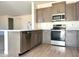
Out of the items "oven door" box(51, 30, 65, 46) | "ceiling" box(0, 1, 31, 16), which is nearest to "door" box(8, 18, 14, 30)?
"ceiling" box(0, 1, 31, 16)

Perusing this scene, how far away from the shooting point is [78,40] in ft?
17.4

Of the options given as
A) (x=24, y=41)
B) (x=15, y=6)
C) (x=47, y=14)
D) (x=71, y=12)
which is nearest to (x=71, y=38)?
(x=71, y=12)

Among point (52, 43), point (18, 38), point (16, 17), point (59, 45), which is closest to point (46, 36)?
point (52, 43)

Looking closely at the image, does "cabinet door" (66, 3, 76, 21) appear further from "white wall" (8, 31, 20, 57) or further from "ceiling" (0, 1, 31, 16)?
"white wall" (8, 31, 20, 57)

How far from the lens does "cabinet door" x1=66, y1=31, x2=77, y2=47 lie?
5367 mm

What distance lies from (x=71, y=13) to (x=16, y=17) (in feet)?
17.9

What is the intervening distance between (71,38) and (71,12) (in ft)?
3.85

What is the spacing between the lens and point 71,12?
5543 millimetres

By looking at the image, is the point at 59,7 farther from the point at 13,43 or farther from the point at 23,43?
the point at 13,43

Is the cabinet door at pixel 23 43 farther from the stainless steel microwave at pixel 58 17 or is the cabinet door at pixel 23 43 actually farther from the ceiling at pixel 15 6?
the ceiling at pixel 15 6

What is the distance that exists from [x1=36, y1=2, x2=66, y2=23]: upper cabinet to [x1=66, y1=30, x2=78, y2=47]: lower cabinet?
3.52 feet

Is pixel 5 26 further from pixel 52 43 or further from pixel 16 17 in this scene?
pixel 52 43

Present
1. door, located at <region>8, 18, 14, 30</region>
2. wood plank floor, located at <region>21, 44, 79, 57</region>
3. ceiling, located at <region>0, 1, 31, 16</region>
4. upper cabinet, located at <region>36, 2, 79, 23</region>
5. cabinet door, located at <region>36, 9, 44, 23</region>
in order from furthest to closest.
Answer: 1. door, located at <region>8, 18, 14, 30</region>
2. cabinet door, located at <region>36, 9, 44, 23</region>
3. ceiling, located at <region>0, 1, 31, 16</region>
4. upper cabinet, located at <region>36, 2, 79, 23</region>
5. wood plank floor, located at <region>21, 44, 79, 57</region>

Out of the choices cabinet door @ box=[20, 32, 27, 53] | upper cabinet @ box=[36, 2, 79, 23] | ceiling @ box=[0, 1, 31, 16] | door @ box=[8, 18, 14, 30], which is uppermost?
ceiling @ box=[0, 1, 31, 16]
